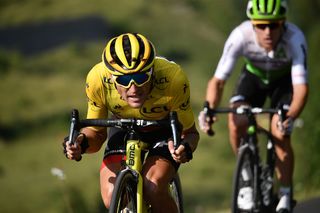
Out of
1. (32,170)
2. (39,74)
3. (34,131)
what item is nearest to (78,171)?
(32,170)

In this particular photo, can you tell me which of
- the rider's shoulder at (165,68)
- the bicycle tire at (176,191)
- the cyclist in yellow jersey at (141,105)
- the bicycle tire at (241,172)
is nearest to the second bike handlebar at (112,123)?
the cyclist in yellow jersey at (141,105)

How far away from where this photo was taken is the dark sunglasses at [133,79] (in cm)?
619

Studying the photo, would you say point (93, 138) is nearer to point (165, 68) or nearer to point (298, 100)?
point (165, 68)

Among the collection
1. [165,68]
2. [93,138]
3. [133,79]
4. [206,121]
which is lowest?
[93,138]

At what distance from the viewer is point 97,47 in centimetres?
7625

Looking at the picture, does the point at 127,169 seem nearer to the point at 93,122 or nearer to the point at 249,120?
the point at 93,122

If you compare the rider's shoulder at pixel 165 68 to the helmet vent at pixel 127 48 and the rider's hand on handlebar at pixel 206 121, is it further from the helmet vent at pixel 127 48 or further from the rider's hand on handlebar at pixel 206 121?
the rider's hand on handlebar at pixel 206 121

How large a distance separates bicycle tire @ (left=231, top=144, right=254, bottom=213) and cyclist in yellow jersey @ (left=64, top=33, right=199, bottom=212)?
173 centimetres

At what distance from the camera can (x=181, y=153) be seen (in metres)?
6.16

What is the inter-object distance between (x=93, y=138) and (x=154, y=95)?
0.60 m

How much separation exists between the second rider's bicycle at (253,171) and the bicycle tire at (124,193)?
7.02 feet

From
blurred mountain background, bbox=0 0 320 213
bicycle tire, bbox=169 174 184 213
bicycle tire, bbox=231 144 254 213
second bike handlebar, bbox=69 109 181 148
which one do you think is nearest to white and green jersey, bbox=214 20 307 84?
bicycle tire, bbox=231 144 254 213

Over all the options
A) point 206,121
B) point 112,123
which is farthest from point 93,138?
point 206,121

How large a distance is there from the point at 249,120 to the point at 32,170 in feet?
159
